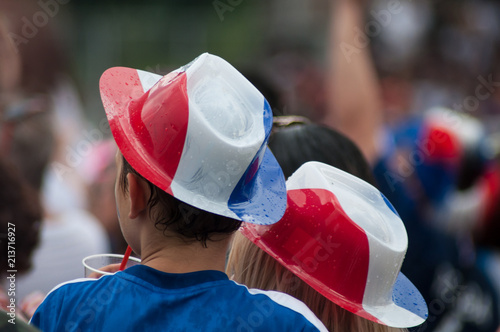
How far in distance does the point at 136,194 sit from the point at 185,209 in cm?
12

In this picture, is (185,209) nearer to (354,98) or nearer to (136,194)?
(136,194)

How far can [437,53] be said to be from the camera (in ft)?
30.8

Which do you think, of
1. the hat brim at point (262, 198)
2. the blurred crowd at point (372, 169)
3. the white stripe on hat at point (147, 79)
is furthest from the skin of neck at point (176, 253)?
the blurred crowd at point (372, 169)

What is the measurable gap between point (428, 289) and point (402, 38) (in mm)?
6550

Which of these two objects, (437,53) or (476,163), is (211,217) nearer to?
(476,163)

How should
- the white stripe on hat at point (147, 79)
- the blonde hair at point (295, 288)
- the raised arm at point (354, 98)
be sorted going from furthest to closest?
the raised arm at point (354, 98), the blonde hair at point (295, 288), the white stripe on hat at point (147, 79)

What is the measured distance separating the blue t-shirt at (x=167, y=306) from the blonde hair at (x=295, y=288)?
0.22 metres

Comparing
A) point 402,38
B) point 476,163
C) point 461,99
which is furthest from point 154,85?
point 402,38

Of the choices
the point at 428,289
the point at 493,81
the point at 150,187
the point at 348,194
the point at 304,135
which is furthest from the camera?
the point at 493,81

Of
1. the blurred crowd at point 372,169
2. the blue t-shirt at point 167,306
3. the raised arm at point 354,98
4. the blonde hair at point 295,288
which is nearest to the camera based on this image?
the blue t-shirt at point 167,306

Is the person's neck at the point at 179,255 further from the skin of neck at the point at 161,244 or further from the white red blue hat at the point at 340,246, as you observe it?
the white red blue hat at the point at 340,246

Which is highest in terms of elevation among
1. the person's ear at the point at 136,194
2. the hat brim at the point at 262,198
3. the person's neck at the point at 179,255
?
the person's ear at the point at 136,194

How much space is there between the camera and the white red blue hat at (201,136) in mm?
1367

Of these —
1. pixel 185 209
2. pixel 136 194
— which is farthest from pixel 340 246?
pixel 136 194
